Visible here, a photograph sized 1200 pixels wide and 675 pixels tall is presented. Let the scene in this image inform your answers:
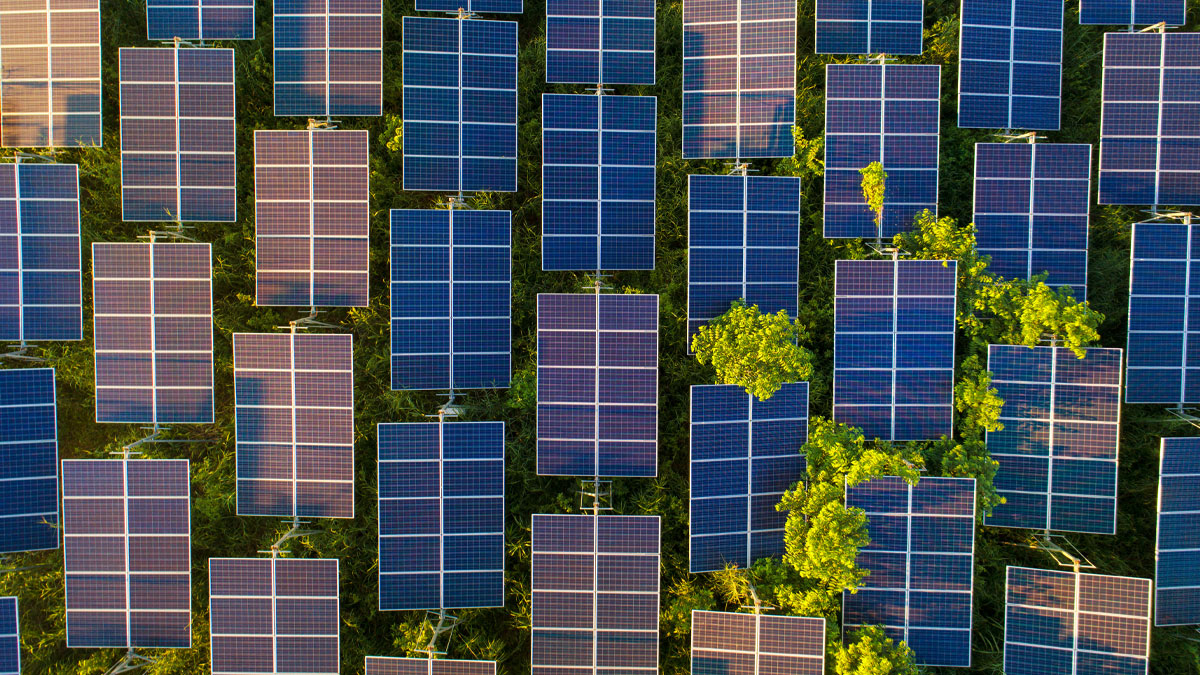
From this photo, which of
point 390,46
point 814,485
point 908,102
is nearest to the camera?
point 814,485

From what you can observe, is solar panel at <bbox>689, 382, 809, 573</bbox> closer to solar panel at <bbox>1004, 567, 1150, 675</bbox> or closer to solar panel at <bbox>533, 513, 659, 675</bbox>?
solar panel at <bbox>533, 513, 659, 675</bbox>

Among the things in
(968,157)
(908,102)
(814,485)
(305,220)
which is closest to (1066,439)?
(814,485)

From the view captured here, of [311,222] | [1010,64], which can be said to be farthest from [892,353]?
[311,222]

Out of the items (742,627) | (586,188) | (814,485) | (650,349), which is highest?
(586,188)

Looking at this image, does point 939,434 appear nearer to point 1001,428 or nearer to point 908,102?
point 1001,428

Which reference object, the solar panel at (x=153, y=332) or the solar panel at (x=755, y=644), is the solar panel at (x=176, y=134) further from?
the solar panel at (x=755, y=644)

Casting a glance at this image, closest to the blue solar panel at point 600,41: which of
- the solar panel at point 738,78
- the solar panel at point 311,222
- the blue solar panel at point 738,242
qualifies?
the solar panel at point 738,78
